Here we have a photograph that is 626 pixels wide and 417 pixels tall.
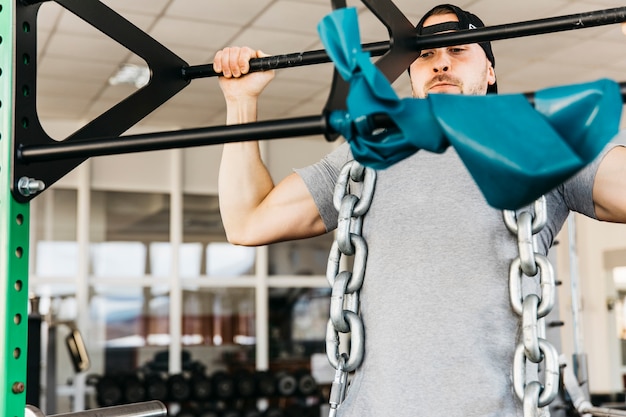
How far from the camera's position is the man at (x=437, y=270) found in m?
1.13

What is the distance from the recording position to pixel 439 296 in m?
1.18

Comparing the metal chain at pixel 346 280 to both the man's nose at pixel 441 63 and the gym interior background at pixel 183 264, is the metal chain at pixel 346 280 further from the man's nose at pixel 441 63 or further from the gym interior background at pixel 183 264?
the gym interior background at pixel 183 264

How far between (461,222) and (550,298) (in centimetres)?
22

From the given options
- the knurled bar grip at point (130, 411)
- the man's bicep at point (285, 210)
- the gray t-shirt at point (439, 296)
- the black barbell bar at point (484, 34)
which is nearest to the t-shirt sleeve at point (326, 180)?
the man's bicep at point (285, 210)

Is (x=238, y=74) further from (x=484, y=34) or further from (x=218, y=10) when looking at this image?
(x=218, y=10)

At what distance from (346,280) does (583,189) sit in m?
0.40

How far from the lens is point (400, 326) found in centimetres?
120

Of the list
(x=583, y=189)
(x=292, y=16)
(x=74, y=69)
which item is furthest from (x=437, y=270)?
(x=74, y=69)

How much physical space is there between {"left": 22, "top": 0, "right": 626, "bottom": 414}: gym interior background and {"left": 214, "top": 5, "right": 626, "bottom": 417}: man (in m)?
4.03

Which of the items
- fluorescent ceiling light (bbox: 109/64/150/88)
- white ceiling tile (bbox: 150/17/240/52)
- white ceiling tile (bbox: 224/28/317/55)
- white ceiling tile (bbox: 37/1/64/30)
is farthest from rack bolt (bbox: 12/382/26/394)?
fluorescent ceiling light (bbox: 109/64/150/88)

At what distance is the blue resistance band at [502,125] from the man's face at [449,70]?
768 millimetres

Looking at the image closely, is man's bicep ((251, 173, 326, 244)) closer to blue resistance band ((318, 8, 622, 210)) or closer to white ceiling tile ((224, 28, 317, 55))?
blue resistance band ((318, 8, 622, 210))

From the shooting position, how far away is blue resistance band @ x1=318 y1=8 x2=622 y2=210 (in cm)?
53

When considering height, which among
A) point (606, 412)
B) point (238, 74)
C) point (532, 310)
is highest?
point (238, 74)
